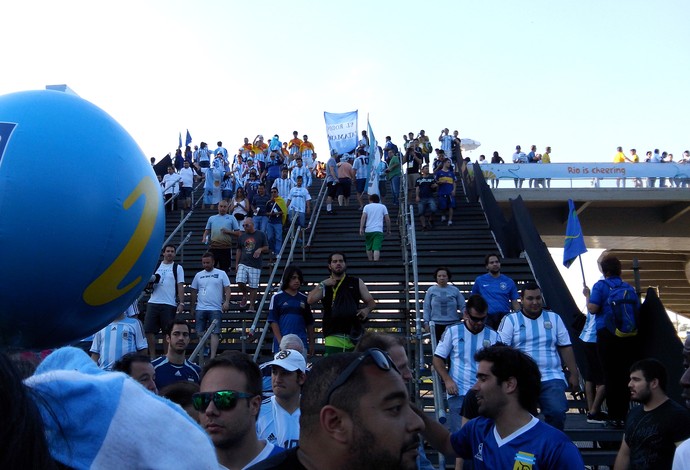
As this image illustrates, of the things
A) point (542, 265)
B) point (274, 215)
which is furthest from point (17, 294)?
point (274, 215)

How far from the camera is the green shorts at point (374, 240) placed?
43.1 feet

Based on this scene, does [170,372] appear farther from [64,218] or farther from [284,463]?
[284,463]

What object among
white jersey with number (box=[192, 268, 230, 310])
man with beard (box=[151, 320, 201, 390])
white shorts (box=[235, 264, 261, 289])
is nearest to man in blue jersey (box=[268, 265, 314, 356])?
white jersey with number (box=[192, 268, 230, 310])

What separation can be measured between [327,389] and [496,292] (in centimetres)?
754

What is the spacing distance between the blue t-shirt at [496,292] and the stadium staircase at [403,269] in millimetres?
936

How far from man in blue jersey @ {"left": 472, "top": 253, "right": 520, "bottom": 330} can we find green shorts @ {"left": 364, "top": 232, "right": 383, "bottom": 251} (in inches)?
145

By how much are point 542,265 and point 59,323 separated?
376 inches

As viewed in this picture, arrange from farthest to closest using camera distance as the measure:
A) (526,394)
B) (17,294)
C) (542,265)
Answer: (542,265)
(526,394)
(17,294)

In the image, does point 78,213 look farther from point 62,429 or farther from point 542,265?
point 542,265

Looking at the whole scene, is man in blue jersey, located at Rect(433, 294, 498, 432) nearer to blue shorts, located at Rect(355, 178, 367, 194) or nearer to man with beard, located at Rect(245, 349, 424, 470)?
man with beard, located at Rect(245, 349, 424, 470)

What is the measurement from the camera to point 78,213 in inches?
103

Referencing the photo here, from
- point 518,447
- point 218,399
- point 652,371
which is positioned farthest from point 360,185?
point 218,399

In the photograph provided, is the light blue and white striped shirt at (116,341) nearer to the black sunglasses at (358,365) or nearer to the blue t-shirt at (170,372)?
the blue t-shirt at (170,372)

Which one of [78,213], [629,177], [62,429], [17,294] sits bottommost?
[62,429]
